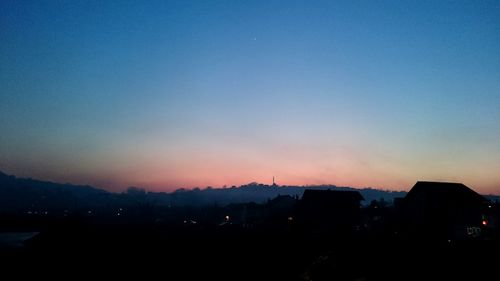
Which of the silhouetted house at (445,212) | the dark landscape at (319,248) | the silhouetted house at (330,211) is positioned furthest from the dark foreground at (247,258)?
the silhouetted house at (330,211)

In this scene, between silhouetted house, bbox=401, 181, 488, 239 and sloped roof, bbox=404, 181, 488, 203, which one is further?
sloped roof, bbox=404, 181, 488, 203

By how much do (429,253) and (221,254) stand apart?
53.8ft

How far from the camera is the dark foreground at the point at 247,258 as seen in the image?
54.5ft

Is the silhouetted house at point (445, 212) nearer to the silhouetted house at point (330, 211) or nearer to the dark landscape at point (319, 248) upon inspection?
the dark landscape at point (319, 248)

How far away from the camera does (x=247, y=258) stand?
2783cm

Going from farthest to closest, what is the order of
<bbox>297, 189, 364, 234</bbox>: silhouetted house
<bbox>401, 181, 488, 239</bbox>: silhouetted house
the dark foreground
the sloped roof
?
<bbox>297, 189, 364, 234</bbox>: silhouetted house → the sloped roof → <bbox>401, 181, 488, 239</bbox>: silhouetted house → the dark foreground

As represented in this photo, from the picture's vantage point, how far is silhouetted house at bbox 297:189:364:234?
2012 inches

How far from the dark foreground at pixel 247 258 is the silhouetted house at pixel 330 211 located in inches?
726

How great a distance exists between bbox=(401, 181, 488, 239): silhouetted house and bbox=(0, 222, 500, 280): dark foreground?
1612cm

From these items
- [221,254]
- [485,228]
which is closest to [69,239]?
[221,254]

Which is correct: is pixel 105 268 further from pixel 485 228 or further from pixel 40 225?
pixel 40 225

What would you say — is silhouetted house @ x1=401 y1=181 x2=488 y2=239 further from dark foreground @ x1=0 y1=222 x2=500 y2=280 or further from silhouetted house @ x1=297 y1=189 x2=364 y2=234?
dark foreground @ x1=0 y1=222 x2=500 y2=280

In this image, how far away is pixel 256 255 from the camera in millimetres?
28547

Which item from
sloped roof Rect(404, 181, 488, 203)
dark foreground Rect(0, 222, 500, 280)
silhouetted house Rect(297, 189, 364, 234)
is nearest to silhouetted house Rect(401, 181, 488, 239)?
sloped roof Rect(404, 181, 488, 203)
